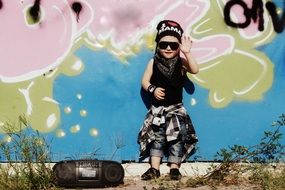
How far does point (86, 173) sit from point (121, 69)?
1336 mm

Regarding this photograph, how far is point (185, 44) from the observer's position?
6410 millimetres

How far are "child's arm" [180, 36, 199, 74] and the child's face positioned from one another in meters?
0.08

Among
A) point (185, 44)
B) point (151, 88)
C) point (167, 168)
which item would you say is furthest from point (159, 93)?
point (167, 168)

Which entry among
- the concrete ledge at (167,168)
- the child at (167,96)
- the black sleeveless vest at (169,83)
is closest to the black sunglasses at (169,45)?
the child at (167,96)

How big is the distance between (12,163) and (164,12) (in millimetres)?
2366

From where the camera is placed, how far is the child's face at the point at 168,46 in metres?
6.36

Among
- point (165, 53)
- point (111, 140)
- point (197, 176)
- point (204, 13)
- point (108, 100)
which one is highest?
point (204, 13)

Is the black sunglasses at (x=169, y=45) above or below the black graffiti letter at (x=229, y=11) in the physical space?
below

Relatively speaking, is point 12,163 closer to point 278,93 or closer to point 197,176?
point 197,176

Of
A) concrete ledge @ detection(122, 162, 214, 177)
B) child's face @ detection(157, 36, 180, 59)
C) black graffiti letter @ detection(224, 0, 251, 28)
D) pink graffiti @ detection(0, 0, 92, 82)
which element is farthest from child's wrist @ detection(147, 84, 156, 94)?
black graffiti letter @ detection(224, 0, 251, 28)

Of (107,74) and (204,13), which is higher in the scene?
(204,13)

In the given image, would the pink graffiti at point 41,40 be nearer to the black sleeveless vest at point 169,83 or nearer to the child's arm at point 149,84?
the child's arm at point 149,84

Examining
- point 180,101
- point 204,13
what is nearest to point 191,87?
point 180,101

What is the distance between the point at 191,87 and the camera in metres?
6.54
